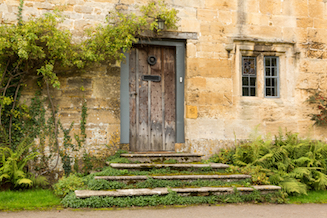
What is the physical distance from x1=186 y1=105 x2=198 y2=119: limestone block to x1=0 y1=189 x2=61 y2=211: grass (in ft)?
11.7

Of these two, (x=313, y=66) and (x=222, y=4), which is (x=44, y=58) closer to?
(x=222, y=4)

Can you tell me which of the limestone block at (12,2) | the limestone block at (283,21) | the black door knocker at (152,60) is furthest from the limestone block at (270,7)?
the limestone block at (12,2)

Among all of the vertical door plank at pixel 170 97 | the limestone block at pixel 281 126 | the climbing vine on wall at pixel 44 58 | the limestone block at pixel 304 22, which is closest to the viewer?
the climbing vine on wall at pixel 44 58

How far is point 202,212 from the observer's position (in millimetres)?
4613

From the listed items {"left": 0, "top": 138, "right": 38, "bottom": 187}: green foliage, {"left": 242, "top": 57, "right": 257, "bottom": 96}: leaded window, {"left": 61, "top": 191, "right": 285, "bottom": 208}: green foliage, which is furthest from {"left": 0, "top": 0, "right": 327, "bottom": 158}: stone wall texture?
{"left": 61, "top": 191, "right": 285, "bottom": 208}: green foliage

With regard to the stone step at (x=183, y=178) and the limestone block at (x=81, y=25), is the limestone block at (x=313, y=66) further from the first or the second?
the limestone block at (x=81, y=25)

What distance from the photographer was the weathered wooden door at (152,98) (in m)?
7.43

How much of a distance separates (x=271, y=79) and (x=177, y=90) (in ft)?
8.82

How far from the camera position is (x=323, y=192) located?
21.1 feet

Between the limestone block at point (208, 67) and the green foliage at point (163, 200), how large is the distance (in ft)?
10.7

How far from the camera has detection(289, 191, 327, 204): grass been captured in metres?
5.64

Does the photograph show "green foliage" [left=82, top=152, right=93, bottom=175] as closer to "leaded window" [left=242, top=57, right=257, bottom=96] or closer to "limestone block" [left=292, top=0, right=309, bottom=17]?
"leaded window" [left=242, top=57, right=257, bottom=96]

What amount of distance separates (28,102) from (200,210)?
432cm

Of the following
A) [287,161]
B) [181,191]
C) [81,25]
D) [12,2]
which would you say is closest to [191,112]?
[287,161]
